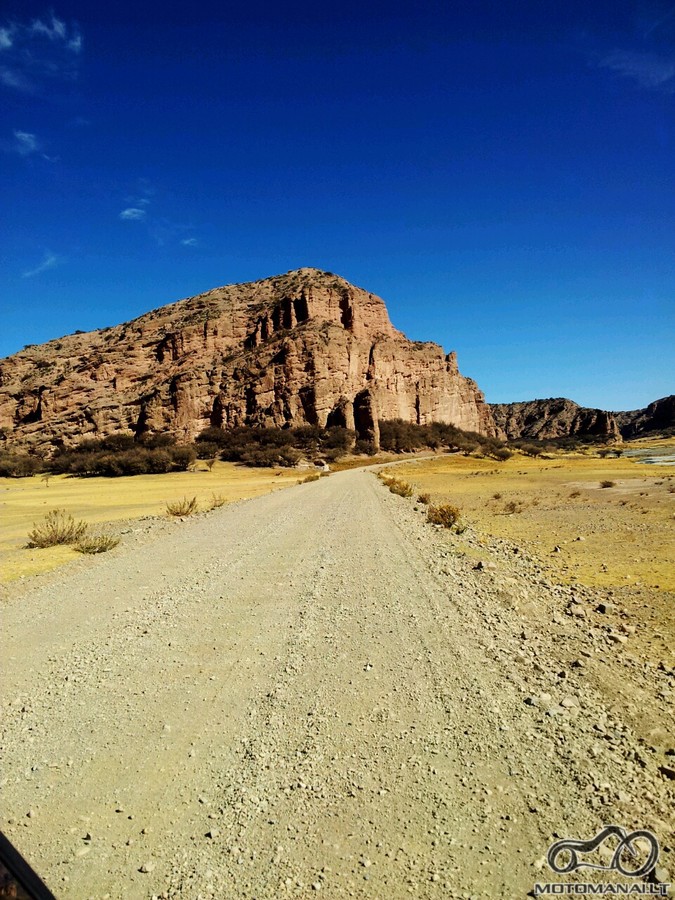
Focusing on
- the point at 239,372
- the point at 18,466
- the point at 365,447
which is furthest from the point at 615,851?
the point at 239,372

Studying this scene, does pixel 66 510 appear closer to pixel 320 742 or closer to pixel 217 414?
pixel 320 742

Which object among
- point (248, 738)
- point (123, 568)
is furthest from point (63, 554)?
point (248, 738)

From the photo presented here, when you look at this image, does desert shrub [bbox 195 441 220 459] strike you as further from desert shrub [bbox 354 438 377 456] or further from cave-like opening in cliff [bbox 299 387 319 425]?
desert shrub [bbox 354 438 377 456]

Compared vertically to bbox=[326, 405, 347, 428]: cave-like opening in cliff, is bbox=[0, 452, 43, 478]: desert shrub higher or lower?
lower

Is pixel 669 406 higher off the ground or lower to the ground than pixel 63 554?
higher

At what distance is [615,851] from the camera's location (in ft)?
8.18

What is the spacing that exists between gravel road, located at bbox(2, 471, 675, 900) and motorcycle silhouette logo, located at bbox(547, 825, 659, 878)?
54 mm

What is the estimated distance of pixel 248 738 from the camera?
3.52 meters

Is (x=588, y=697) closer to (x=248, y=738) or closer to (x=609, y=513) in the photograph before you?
(x=248, y=738)

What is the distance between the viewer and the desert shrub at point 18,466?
52906mm

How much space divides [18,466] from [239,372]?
123 feet

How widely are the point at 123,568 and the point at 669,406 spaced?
235238mm

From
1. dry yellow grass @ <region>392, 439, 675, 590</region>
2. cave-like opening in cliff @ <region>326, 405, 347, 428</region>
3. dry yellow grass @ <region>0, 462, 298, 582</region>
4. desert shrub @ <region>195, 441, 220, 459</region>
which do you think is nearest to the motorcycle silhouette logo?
dry yellow grass @ <region>392, 439, 675, 590</region>

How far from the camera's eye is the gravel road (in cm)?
245
